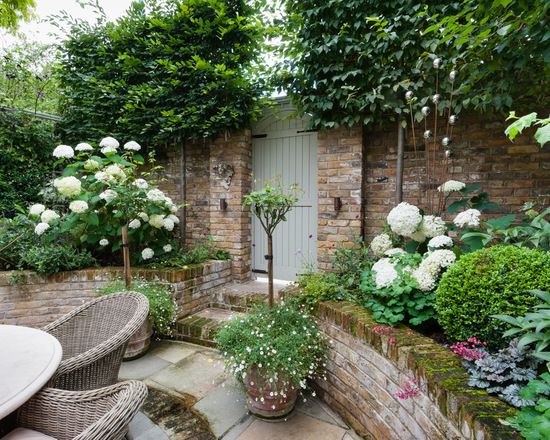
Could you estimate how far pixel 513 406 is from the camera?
3.54ft

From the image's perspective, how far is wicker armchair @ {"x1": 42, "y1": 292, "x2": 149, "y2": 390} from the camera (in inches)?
55.6

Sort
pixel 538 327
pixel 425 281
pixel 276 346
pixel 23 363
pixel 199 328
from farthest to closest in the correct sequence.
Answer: pixel 199 328 → pixel 276 346 → pixel 425 281 → pixel 23 363 → pixel 538 327

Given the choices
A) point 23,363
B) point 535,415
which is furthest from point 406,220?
point 23,363

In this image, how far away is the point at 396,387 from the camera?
155cm

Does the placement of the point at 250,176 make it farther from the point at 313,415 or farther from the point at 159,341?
the point at 313,415

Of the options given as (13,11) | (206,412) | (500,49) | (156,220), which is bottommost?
(206,412)

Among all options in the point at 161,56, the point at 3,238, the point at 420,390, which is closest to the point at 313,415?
the point at 420,390

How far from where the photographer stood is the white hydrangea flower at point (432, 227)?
Answer: 2189 mm

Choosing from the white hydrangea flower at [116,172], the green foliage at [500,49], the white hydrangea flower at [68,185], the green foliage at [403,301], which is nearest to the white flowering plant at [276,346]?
the green foliage at [403,301]

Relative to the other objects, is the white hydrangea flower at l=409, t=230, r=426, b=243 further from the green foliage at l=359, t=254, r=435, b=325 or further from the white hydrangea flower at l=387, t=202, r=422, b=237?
the green foliage at l=359, t=254, r=435, b=325

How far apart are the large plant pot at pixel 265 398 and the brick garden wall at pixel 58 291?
146 cm

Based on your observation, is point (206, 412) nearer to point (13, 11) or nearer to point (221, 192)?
point (221, 192)

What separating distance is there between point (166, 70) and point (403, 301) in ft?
11.8

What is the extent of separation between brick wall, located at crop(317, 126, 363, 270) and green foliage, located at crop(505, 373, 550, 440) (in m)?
1.95
